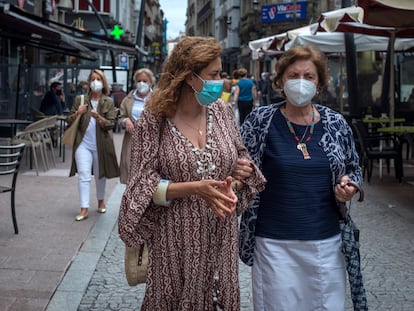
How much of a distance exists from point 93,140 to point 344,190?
5006 millimetres

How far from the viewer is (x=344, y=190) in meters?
3.18

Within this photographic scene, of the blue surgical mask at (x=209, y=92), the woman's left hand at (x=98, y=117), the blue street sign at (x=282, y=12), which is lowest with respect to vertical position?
the woman's left hand at (x=98, y=117)

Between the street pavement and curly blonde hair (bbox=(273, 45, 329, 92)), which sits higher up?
curly blonde hair (bbox=(273, 45, 329, 92))

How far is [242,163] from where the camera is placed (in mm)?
3070

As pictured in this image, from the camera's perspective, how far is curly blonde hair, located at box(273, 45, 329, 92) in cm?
338

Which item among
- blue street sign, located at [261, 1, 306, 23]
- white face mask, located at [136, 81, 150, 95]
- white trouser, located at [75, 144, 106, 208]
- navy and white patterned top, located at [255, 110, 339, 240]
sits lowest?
white trouser, located at [75, 144, 106, 208]

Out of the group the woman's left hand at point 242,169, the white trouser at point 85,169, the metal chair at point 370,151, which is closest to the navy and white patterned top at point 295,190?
the woman's left hand at point 242,169

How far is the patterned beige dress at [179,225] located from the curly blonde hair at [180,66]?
0.07 m

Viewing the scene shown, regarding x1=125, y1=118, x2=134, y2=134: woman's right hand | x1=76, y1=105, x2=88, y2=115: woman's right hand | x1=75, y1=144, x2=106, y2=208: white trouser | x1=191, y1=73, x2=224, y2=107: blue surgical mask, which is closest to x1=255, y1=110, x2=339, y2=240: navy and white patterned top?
x1=191, y1=73, x2=224, y2=107: blue surgical mask

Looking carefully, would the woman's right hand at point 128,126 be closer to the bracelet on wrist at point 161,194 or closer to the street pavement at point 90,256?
the street pavement at point 90,256

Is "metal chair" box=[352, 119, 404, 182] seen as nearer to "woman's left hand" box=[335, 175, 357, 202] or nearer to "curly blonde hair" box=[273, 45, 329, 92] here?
"curly blonde hair" box=[273, 45, 329, 92]

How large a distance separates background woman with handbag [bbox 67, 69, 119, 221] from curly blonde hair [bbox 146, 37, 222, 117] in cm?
476

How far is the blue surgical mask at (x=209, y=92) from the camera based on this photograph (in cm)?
295

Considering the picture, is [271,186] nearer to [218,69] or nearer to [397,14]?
[218,69]
